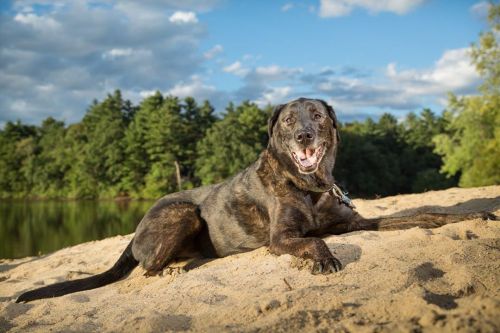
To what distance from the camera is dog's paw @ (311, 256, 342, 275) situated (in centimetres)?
413

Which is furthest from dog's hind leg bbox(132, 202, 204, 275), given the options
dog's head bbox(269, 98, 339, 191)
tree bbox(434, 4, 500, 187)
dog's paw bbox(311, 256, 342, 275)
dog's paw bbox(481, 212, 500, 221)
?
tree bbox(434, 4, 500, 187)

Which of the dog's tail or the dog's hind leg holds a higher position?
the dog's hind leg

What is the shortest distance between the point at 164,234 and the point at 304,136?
2223 mm

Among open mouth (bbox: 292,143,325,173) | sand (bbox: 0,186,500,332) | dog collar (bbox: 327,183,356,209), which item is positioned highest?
open mouth (bbox: 292,143,325,173)

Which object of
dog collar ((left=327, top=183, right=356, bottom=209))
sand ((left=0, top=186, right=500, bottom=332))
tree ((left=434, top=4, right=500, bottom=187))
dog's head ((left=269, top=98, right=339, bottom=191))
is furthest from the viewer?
tree ((left=434, top=4, right=500, bottom=187))

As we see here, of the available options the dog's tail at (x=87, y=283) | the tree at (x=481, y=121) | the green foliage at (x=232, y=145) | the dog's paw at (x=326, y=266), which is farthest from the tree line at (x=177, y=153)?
the dog's paw at (x=326, y=266)

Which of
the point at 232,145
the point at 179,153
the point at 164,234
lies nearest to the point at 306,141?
the point at 164,234

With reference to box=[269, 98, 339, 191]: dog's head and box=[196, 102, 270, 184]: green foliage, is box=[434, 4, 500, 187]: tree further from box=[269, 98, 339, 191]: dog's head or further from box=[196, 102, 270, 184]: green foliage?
box=[269, 98, 339, 191]: dog's head

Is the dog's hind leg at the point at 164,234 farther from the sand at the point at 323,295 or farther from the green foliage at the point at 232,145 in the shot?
the green foliage at the point at 232,145

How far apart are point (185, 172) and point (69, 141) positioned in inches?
1130

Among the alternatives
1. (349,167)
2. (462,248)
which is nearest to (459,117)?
(349,167)

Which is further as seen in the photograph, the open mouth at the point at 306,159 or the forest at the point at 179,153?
the forest at the point at 179,153

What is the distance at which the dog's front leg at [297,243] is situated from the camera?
13.7 ft

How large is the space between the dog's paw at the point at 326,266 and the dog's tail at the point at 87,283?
3.17 meters
